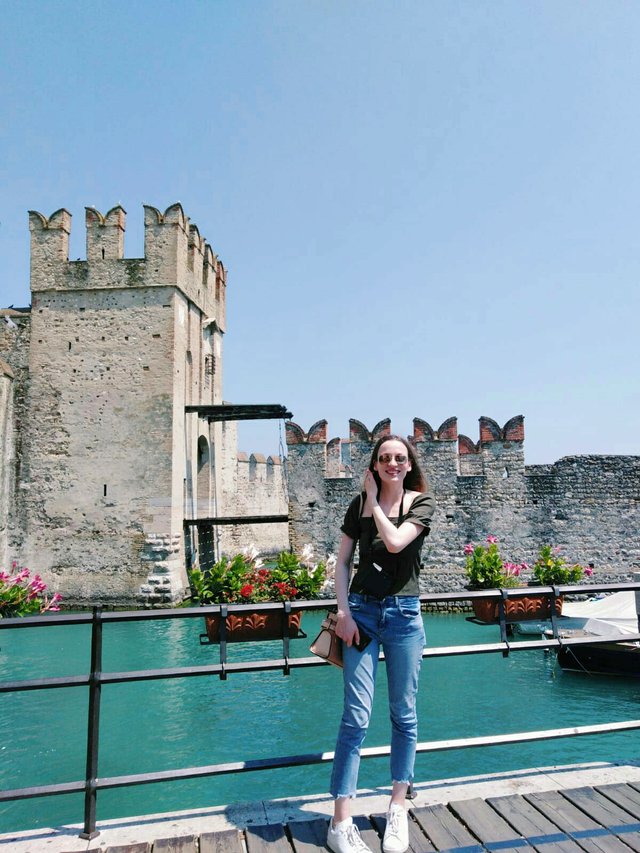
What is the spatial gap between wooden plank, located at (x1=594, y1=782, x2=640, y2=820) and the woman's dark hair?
167 centimetres

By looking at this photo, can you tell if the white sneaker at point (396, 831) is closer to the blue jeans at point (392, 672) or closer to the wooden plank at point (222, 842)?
the blue jeans at point (392, 672)

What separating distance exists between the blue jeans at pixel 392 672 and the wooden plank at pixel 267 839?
0.90 ft

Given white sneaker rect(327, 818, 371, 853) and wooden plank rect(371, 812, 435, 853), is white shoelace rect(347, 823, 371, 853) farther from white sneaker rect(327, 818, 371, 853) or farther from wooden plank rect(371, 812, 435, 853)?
wooden plank rect(371, 812, 435, 853)

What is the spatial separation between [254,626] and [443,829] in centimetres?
124

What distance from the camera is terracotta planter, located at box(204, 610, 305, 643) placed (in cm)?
319

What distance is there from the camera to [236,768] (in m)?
2.94

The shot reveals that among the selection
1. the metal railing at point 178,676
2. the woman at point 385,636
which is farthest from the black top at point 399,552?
the metal railing at point 178,676

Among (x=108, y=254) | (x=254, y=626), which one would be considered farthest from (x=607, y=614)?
(x=108, y=254)

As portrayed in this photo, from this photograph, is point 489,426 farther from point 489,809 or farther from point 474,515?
point 489,809

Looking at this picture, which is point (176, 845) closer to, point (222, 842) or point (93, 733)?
point (222, 842)

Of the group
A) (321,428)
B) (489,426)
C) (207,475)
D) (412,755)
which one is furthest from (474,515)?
(412,755)

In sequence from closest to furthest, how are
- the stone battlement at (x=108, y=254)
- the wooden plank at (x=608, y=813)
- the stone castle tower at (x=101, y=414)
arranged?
the wooden plank at (x=608, y=813)
the stone castle tower at (x=101, y=414)
the stone battlement at (x=108, y=254)

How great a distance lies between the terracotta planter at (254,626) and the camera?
3189mm

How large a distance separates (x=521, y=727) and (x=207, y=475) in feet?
42.5
